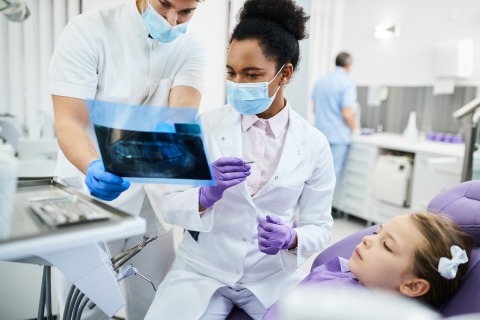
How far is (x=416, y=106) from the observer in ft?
13.4

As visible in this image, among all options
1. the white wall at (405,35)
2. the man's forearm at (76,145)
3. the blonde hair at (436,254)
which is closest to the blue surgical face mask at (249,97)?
the man's forearm at (76,145)

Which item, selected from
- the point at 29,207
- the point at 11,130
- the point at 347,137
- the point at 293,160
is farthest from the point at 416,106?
the point at 29,207

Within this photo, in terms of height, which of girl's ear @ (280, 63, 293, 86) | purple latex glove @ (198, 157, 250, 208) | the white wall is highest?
the white wall

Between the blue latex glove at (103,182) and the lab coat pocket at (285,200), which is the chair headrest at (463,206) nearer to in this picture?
the lab coat pocket at (285,200)

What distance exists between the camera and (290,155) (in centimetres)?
137

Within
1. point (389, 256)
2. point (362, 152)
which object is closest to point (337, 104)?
point (362, 152)

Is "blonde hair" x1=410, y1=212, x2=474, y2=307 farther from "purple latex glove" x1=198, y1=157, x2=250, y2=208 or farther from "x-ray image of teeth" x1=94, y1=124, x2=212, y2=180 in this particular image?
"x-ray image of teeth" x1=94, y1=124, x2=212, y2=180

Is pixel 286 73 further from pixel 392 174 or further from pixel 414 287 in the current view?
pixel 392 174

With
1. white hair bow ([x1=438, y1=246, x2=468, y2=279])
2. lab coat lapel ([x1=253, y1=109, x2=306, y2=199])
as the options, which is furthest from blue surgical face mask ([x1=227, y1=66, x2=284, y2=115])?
white hair bow ([x1=438, y1=246, x2=468, y2=279])

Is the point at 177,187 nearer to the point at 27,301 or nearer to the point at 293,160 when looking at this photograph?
the point at 293,160

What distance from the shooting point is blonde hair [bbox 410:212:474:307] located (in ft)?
3.60

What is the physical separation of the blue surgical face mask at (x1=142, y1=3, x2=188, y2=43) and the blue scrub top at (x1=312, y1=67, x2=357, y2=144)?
8.41 feet

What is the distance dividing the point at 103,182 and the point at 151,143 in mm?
184

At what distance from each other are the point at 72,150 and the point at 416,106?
3638mm
